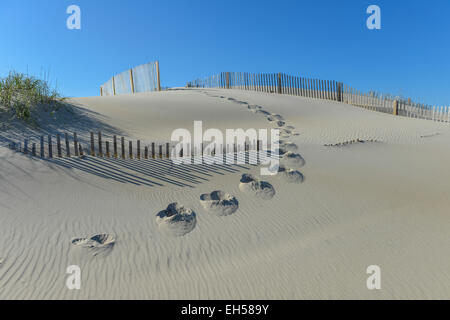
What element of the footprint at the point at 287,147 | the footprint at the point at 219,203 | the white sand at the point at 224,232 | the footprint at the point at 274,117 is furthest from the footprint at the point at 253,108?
the footprint at the point at 219,203

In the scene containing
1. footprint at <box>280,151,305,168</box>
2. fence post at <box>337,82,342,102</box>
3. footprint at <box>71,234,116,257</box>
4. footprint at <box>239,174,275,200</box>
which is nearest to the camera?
footprint at <box>71,234,116,257</box>

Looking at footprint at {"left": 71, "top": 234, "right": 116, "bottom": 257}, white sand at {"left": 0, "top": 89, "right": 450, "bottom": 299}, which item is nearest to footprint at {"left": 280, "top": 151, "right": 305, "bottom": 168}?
white sand at {"left": 0, "top": 89, "right": 450, "bottom": 299}

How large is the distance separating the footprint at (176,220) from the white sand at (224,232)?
9cm

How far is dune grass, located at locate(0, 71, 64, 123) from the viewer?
7029 mm

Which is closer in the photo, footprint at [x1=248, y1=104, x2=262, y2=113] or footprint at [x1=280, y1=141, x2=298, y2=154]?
footprint at [x1=280, y1=141, x2=298, y2=154]

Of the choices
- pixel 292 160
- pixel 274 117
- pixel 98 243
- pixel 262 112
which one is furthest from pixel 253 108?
pixel 98 243

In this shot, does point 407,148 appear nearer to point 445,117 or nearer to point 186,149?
point 186,149

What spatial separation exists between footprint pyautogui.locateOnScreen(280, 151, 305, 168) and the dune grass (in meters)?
6.54

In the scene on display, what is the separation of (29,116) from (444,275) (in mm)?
8933

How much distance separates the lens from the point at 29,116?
23.2ft

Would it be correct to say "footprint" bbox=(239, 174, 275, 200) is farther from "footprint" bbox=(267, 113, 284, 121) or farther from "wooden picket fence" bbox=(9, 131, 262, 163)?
"footprint" bbox=(267, 113, 284, 121)

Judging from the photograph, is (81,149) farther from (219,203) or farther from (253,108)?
(253,108)
